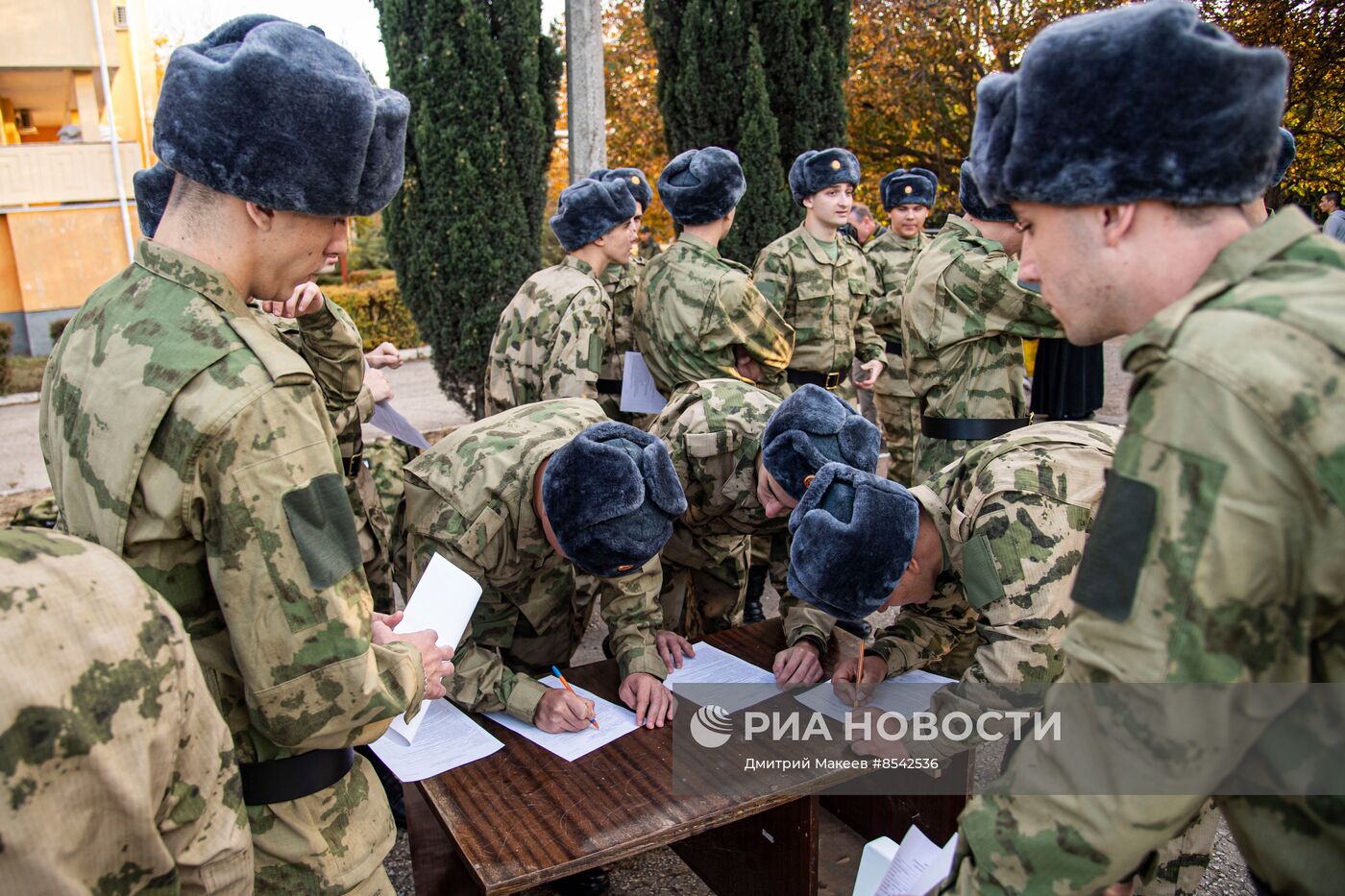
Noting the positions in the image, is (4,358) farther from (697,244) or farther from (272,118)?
(272,118)

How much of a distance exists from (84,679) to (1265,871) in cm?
124

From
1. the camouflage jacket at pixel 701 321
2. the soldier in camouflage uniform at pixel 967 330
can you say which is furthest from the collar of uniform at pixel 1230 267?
the camouflage jacket at pixel 701 321

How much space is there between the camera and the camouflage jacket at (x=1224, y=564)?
0.92 m

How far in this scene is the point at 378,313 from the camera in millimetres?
13477

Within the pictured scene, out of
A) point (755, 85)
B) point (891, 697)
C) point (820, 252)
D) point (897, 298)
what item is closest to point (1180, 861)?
point (891, 697)

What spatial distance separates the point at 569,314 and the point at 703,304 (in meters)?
0.59

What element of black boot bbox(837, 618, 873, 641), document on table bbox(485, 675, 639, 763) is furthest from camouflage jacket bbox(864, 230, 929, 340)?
document on table bbox(485, 675, 639, 763)

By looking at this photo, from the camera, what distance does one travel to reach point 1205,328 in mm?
963

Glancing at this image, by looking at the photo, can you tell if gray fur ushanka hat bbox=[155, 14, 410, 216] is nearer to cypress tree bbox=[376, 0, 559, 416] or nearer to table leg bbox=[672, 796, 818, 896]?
table leg bbox=[672, 796, 818, 896]

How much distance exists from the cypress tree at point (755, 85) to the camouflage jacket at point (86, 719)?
7775 millimetres

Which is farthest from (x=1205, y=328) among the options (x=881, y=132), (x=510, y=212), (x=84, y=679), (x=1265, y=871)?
(x=881, y=132)

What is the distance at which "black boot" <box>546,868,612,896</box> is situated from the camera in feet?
8.87

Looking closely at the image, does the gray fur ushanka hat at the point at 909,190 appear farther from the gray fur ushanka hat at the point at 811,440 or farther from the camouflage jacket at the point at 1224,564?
the camouflage jacket at the point at 1224,564

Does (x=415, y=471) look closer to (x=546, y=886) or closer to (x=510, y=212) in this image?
(x=546, y=886)
